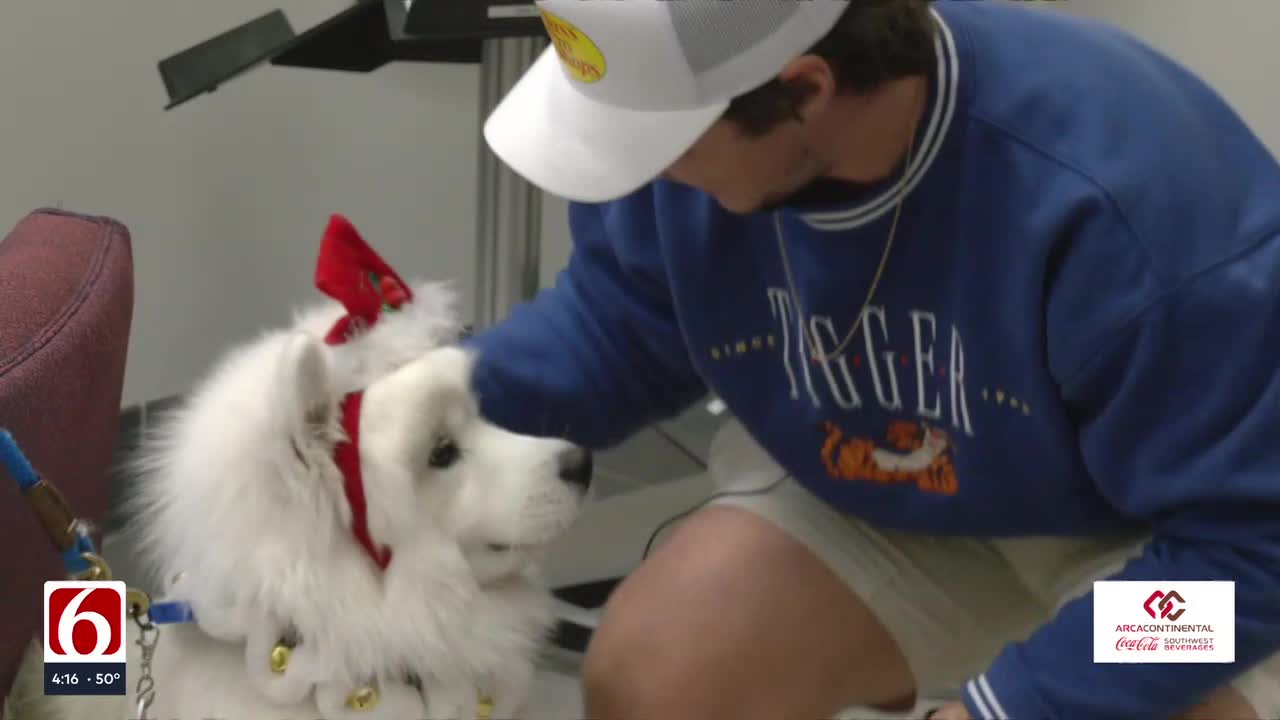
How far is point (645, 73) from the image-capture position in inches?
30.8

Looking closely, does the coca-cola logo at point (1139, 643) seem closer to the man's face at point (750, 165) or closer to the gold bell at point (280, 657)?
the man's face at point (750, 165)

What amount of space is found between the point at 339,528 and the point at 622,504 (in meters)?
0.99

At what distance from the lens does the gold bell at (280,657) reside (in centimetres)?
85

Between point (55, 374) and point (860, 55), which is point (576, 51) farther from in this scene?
point (55, 374)

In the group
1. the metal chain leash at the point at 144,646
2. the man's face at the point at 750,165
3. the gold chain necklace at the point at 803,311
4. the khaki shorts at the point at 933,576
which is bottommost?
the khaki shorts at the point at 933,576

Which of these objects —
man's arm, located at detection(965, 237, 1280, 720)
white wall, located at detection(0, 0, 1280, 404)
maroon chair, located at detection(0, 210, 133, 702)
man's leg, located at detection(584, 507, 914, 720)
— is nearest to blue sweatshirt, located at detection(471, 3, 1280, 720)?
man's arm, located at detection(965, 237, 1280, 720)

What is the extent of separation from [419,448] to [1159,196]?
1.92 feet

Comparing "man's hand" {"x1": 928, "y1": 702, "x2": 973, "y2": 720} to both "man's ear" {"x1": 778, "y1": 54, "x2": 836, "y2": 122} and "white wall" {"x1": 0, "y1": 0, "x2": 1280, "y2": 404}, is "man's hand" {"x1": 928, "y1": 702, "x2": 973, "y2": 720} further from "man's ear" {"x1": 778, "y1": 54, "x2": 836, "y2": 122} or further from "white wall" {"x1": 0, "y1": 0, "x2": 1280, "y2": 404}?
"white wall" {"x1": 0, "y1": 0, "x2": 1280, "y2": 404}

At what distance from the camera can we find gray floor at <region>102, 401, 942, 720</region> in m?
1.50

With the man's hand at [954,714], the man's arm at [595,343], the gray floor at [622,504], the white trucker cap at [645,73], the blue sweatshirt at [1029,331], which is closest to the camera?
the white trucker cap at [645,73]

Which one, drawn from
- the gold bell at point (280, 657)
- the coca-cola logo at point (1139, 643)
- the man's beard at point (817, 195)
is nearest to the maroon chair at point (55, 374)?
the gold bell at point (280, 657)

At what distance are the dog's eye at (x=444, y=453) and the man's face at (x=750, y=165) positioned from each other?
275 millimetres

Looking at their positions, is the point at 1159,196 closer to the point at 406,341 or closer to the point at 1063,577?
the point at 1063,577

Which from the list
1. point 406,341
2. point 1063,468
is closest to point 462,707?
point 406,341
